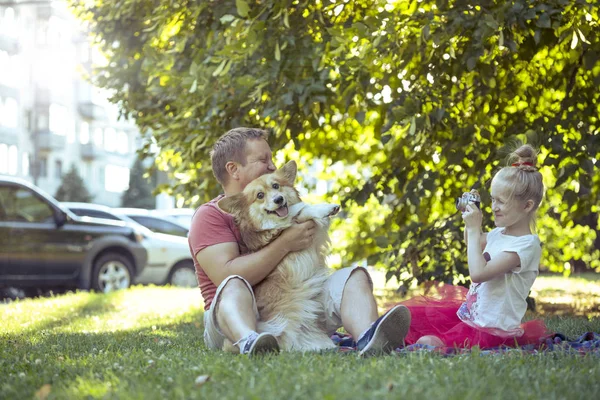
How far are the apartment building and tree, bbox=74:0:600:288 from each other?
94.8ft

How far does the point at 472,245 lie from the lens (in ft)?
15.3

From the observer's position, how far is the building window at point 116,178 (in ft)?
167

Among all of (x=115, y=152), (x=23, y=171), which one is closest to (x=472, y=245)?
(x=23, y=171)

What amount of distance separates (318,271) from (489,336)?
3.51 feet

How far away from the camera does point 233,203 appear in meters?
A: 4.64

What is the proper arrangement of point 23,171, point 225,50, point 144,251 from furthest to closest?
point 23,171
point 144,251
point 225,50

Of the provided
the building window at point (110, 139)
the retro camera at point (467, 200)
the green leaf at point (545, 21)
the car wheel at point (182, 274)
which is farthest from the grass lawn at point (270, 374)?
the building window at point (110, 139)

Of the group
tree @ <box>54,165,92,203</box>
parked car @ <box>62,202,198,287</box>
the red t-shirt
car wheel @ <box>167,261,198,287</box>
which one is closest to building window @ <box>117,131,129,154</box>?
tree @ <box>54,165,92,203</box>

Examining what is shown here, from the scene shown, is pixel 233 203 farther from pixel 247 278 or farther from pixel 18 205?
pixel 18 205

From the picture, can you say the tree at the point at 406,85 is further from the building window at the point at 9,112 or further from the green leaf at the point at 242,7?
the building window at the point at 9,112

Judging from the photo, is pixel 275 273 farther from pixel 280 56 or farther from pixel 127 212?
pixel 127 212

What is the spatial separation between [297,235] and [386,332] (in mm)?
743

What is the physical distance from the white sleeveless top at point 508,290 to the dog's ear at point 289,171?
4.10 feet

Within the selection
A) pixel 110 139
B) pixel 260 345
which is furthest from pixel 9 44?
pixel 260 345
